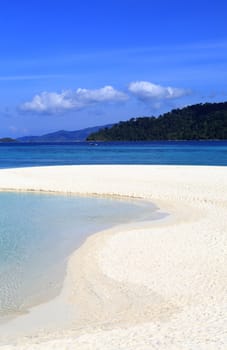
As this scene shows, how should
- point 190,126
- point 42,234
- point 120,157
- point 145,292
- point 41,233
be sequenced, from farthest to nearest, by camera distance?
point 190,126 < point 120,157 < point 41,233 < point 42,234 < point 145,292

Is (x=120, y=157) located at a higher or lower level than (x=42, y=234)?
higher

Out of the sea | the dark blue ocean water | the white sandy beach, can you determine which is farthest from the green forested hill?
the white sandy beach

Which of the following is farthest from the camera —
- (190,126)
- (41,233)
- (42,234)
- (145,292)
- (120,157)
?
(190,126)

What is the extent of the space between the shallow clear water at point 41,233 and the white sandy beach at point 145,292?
40 cm

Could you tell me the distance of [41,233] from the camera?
1505cm

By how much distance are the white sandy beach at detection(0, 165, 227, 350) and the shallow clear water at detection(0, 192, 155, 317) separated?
→ 40 centimetres

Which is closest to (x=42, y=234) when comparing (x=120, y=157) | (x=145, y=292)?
(x=145, y=292)

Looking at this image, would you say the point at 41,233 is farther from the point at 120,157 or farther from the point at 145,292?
the point at 120,157

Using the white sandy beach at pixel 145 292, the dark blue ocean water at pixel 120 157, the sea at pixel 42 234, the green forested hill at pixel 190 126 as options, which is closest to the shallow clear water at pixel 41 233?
the sea at pixel 42 234

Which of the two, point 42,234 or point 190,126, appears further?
point 190,126

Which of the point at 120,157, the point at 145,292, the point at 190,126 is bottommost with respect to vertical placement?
the point at 145,292

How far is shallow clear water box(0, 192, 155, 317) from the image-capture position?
9461 millimetres

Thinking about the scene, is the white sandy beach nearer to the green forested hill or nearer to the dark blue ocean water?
the dark blue ocean water

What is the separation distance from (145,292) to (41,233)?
6.56 meters
